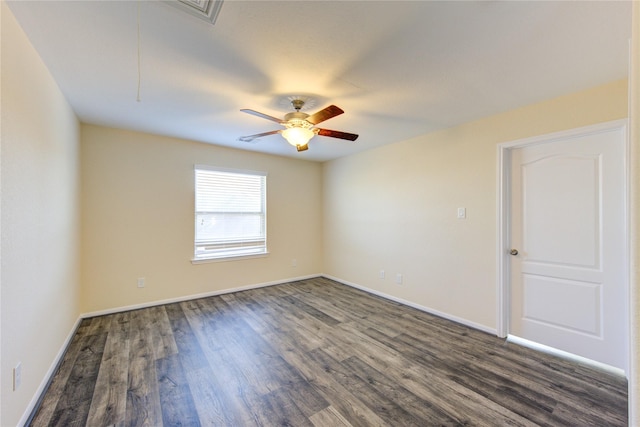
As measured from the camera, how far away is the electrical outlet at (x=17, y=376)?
1.60 metres

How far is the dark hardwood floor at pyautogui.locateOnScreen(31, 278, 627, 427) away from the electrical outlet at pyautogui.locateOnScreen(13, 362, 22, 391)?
31 cm

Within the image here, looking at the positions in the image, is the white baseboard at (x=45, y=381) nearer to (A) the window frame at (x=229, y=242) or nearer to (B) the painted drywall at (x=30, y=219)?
(B) the painted drywall at (x=30, y=219)

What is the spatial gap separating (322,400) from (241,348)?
41.8 inches

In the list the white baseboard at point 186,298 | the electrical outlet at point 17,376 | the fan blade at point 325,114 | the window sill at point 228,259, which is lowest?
the white baseboard at point 186,298

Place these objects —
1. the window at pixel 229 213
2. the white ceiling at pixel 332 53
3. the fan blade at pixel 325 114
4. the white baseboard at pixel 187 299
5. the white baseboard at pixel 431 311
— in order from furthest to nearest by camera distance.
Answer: the window at pixel 229 213
the white baseboard at pixel 431 311
the fan blade at pixel 325 114
the white baseboard at pixel 187 299
the white ceiling at pixel 332 53

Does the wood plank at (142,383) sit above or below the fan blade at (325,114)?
below

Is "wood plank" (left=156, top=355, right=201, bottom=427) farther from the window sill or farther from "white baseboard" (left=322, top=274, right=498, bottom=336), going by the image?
"white baseboard" (left=322, top=274, right=498, bottom=336)

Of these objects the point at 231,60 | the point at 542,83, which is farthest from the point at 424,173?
the point at 231,60

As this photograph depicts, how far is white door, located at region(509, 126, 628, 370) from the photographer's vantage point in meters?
2.30

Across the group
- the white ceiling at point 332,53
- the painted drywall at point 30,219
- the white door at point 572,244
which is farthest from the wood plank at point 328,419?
the white ceiling at point 332,53

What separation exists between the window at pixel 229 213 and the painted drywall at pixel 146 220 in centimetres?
12

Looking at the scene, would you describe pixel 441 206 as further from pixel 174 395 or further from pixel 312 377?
pixel 174 395

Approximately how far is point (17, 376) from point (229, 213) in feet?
9.92

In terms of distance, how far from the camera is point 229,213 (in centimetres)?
448
